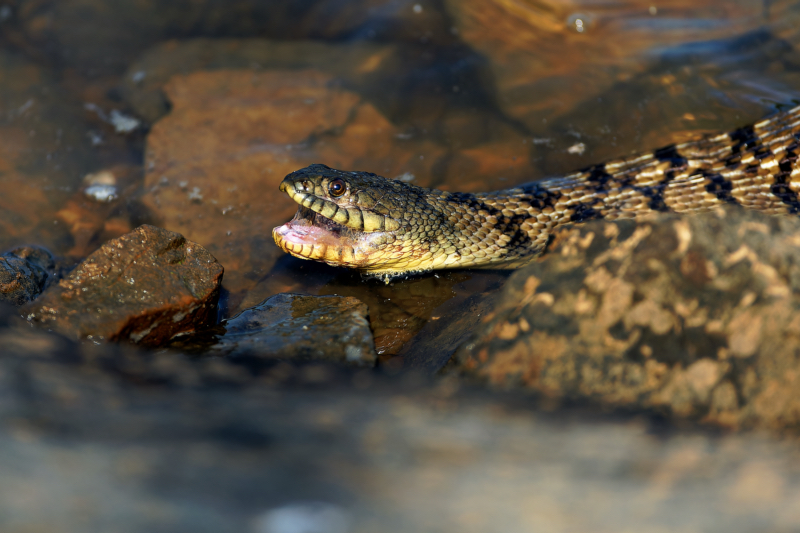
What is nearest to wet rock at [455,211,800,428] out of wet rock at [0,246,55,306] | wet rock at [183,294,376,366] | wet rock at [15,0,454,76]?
wet rock at [183,294,376,366]

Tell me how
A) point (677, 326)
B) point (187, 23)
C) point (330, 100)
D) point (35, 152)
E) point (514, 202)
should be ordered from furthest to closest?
point (187, 23)
point (330, 100)
point (35, 152)
point (514, 202)
point (677, 326)

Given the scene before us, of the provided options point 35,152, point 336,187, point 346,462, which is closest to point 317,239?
point 336,187

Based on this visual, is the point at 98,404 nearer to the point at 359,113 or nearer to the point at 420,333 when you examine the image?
the point at 420,333

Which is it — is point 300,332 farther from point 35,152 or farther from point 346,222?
point 35,152

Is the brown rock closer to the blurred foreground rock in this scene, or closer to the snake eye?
the snake eye

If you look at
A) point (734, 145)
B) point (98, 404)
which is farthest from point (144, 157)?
point (734, 145)

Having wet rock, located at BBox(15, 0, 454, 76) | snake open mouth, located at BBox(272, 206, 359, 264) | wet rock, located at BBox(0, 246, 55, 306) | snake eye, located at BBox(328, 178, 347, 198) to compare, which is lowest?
wet rock, located at BBox(0, 246, 55, 306)
